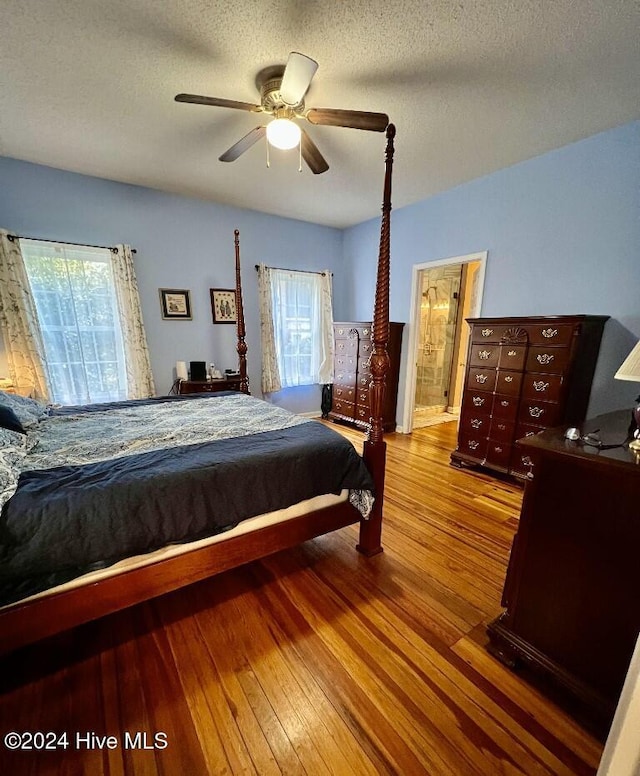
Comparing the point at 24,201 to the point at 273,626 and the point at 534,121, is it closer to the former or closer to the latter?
the point at 273,626

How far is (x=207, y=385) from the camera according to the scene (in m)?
3.56

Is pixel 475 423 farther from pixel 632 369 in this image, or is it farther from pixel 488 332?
pixel 632 369

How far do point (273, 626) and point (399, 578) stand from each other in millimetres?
719

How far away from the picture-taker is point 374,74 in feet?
5.82

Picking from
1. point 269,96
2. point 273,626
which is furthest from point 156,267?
point 273,626

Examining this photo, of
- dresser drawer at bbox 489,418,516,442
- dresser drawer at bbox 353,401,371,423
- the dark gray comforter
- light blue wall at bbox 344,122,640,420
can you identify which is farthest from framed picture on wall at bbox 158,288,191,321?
dresser drawer at bbox 489,418,516,442

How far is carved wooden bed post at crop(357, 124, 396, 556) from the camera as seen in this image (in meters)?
1.58

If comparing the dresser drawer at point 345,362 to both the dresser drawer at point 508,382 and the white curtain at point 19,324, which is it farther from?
the white curtain at point 19,324

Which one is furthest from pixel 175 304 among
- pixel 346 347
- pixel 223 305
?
pixel 346 347

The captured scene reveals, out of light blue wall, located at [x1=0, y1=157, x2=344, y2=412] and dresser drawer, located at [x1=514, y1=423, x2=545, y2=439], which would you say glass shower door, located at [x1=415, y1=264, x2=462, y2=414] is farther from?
dresser drawer, located at [x1=514, y1=423, x2=545, y2=439]

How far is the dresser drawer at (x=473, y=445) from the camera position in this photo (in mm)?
2943

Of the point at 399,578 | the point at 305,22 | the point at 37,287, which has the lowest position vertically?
the point at 399,578

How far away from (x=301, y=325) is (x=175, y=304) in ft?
5.57

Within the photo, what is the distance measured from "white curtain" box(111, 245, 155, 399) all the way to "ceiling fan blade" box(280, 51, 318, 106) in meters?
2.38
